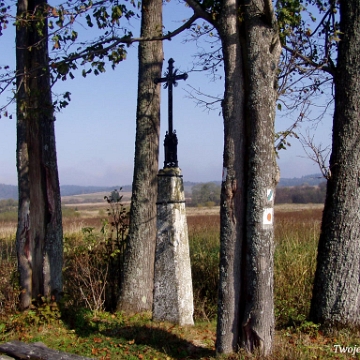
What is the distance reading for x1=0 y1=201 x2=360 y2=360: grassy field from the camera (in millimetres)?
6043

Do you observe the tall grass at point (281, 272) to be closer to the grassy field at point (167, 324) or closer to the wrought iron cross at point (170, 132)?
the grassy field at point (167, 324)

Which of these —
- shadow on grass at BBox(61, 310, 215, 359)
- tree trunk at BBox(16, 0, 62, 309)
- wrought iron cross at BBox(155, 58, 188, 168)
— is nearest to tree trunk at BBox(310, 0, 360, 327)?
shadow on grass at BBox(61, 310, 215, 359)

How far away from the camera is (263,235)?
5191 millimetres

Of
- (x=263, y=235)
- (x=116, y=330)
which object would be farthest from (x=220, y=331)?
(x=116, y=330)

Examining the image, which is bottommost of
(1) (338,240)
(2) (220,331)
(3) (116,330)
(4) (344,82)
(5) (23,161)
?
(3) (116,330)

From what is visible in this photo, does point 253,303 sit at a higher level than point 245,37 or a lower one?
lower

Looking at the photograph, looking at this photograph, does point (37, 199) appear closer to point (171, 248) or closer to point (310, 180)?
point (171, 248)

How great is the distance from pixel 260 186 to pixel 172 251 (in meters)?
2.18

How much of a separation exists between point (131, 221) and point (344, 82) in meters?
4.01

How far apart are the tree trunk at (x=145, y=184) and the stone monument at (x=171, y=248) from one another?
1037 millimetres

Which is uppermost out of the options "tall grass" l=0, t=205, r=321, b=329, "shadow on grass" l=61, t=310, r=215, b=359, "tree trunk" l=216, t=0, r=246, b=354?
"tree trunk" l=216, t=0, r=246, b=354

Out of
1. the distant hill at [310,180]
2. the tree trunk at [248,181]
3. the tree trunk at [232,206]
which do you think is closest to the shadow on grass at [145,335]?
the tree trunk at [232,206]

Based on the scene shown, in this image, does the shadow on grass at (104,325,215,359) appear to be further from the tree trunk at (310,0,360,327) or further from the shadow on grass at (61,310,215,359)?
the tree trunk at (310,0,360,327)

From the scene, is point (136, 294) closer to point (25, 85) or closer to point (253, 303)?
point (253, 303)
